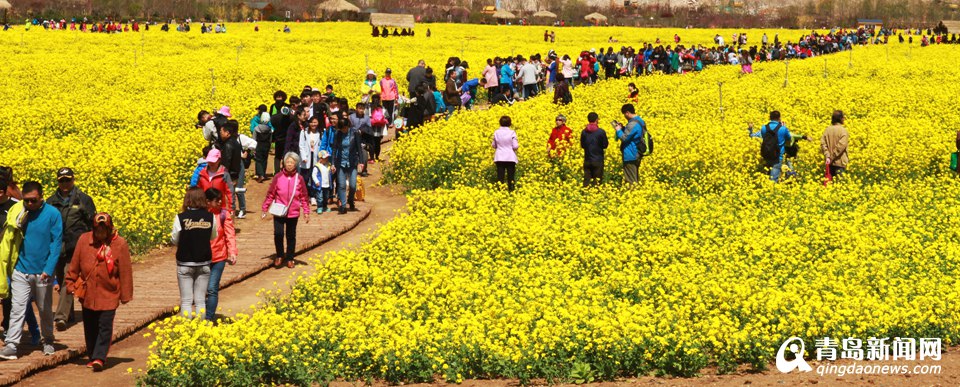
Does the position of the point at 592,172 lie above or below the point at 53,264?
below

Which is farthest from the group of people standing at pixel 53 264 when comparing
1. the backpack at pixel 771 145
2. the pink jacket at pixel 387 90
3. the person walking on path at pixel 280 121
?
the pink jacket at pixel 387 90

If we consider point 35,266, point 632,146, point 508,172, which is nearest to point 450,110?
point 508,172

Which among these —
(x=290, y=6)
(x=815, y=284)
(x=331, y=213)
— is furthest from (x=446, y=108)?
(x=290, y=6)

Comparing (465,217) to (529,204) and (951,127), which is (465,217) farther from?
(951,127)

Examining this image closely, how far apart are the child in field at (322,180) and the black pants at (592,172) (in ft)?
14.3

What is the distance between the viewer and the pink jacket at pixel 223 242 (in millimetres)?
12648

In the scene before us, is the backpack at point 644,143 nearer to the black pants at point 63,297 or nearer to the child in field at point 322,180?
the child in field at point 322,180

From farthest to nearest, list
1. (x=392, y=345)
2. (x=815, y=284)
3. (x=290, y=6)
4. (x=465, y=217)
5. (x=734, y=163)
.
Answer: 1. (x=290, y=6)
2. (x=734, y=163)
3. (x=465, y=217)
4. (x=815, y=284)
5. (x=392, y=345)

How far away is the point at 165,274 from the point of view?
51.3ft

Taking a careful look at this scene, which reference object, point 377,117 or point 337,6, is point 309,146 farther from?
point 337,6

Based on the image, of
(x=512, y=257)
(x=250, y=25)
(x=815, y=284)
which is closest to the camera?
(x=815, y=284)

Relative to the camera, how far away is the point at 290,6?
122m

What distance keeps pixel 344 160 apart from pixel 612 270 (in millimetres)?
6518

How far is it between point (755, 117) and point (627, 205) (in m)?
11.5
